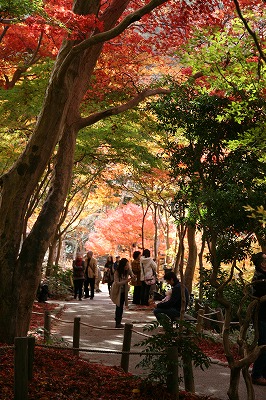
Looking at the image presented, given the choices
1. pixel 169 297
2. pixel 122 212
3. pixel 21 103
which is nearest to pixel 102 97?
pixel 21 103

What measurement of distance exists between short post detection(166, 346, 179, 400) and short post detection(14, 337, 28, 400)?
167 centimetres

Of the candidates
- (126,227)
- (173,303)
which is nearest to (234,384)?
(173,303)

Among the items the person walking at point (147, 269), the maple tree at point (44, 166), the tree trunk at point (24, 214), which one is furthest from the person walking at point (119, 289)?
the person walking at point (147, 269)

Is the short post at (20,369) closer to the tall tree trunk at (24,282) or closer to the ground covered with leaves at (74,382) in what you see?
the ground covered with leaves at (74,382)

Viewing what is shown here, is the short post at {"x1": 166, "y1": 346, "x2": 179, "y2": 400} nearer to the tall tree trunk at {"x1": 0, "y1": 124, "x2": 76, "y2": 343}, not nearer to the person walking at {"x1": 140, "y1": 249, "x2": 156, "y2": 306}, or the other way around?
the tall tree trunk at {"x1": 0, "y1": 124, "x2": 76, "y2": 343}

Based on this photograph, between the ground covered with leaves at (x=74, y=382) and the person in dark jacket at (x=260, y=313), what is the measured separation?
52.9 inches

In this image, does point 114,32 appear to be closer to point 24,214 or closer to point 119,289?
point 24,214

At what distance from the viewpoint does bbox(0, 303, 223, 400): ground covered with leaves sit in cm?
663

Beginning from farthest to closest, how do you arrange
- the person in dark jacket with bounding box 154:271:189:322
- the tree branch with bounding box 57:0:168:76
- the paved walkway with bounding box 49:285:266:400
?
the person in dark jacket with bounding box 154:271:189:322 → the paved walkway with bounding box 49:285:266:400 → the tree branch with bounding box 57:0:168:76

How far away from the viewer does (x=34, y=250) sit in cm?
855

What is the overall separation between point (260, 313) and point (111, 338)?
15.6ft

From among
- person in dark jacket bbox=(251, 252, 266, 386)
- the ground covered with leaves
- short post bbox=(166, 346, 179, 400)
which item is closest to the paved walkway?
person in dark jacket bbox=(251, 252, 266, 386)

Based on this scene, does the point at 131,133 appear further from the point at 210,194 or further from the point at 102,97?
the point at 210,194

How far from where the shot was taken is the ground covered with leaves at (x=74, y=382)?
21.7ft
